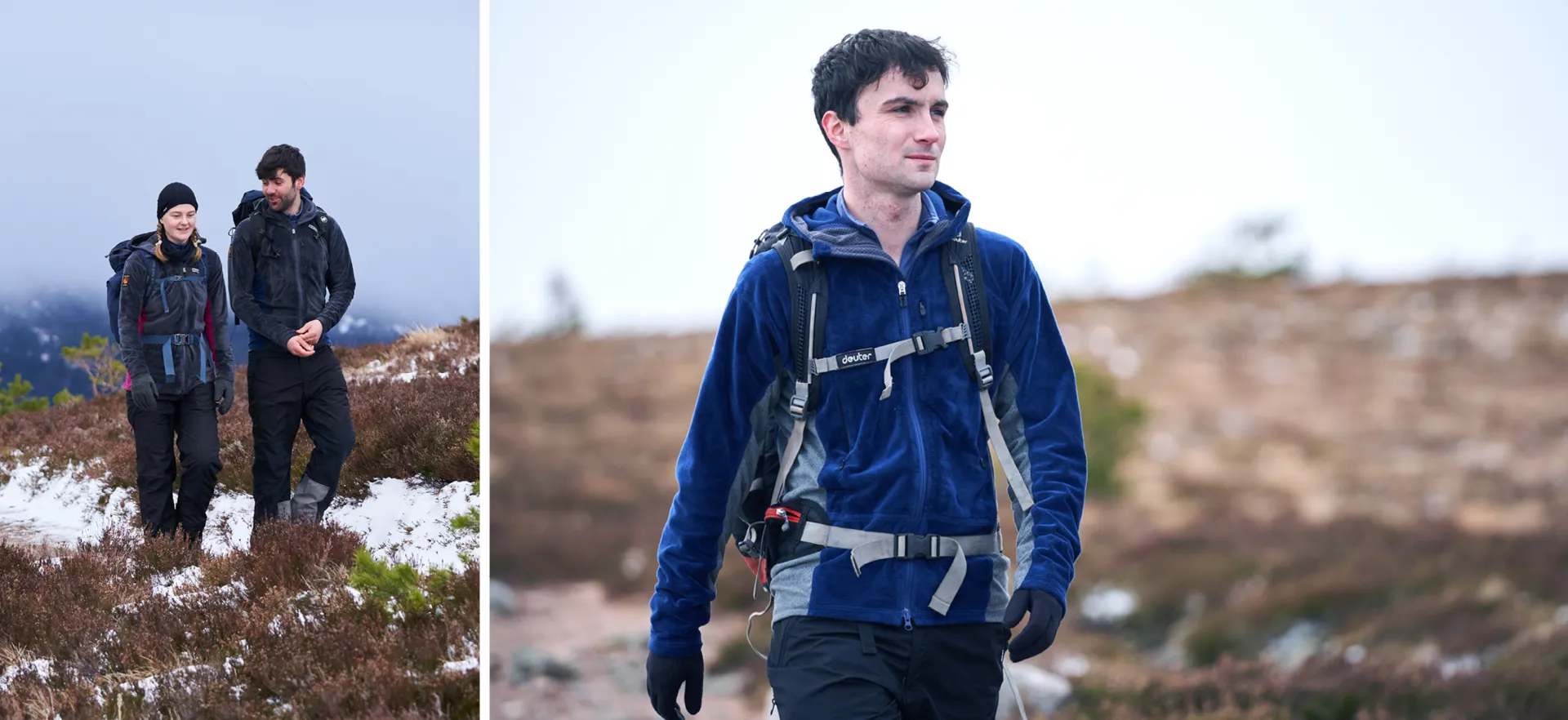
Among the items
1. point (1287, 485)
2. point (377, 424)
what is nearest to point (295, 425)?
point (377, 424)

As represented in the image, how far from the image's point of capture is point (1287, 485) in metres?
14.3

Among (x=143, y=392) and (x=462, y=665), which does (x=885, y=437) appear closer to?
(x=462, y=665)

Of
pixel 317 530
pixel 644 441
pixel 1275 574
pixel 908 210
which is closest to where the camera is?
pixel 908 210

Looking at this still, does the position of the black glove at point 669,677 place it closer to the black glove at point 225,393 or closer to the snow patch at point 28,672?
the snow patch at point 28,672

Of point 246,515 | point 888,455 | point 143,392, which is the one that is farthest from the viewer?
point 246,515

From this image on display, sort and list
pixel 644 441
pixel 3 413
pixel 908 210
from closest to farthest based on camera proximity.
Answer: pixel 908 210 < pixel 3 413 < pixel 644 441

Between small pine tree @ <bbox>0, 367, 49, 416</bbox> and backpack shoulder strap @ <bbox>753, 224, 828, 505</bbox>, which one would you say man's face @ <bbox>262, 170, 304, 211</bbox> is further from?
backpack shoulder strap @ <bbox>753, 224, 828, 505</bbox>

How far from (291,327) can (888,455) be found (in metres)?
4.04

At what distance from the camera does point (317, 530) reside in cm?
566

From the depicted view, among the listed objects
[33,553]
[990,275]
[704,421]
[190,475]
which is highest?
[990,275]

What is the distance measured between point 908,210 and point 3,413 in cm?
747

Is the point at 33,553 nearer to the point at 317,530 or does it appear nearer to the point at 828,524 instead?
the point at 317,530

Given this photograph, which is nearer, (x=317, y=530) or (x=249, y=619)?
(x=249, y=619)

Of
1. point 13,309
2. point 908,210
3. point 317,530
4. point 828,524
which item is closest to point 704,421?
point 828,524
